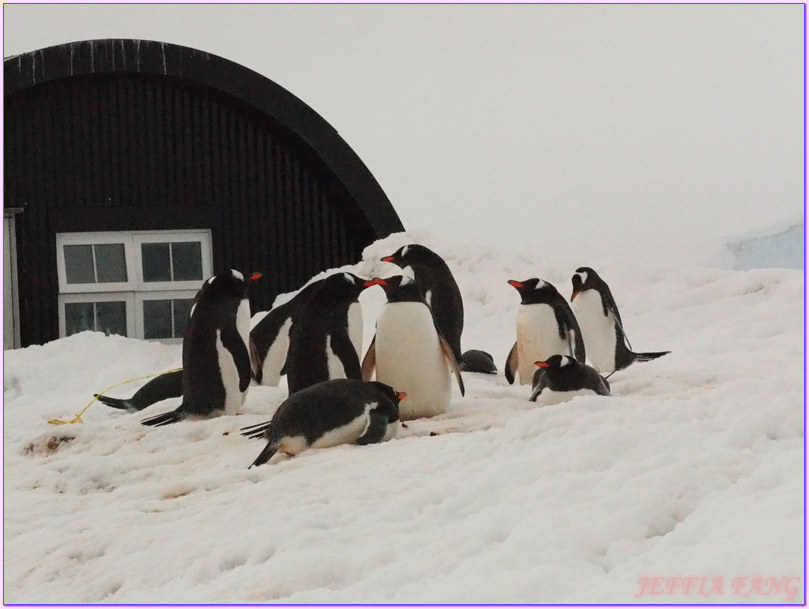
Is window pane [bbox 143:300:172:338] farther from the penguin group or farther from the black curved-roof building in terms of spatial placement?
the penguin group

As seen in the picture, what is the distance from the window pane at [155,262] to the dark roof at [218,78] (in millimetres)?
1493

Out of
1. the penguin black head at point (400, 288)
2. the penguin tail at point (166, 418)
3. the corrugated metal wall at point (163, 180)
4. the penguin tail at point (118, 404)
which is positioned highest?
the corrugated metal wall at point (163, 180)

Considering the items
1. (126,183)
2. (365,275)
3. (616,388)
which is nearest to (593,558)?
(616,388)

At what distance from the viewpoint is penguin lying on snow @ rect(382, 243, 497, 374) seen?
19.1 ft

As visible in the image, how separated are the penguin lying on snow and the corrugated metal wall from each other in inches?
143

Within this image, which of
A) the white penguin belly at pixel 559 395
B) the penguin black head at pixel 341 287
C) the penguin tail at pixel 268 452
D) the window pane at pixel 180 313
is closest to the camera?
the penguin tail at pixel 268 452

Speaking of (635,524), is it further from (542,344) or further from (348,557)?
(542,344)

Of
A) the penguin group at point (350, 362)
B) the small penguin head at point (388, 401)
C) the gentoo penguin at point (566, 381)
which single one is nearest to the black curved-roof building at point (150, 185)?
the penguin group at point (350, 362)

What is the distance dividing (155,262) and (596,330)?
14.9 ft

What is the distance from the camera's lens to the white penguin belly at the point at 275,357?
6094 mm

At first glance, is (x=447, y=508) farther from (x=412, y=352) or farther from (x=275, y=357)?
(x=275, y=357)

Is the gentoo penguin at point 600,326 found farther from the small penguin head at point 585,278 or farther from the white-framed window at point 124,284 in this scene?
the white-framed window at point 124,284

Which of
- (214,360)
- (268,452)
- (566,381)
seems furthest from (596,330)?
(268,452)

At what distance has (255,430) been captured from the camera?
4.41 meters
